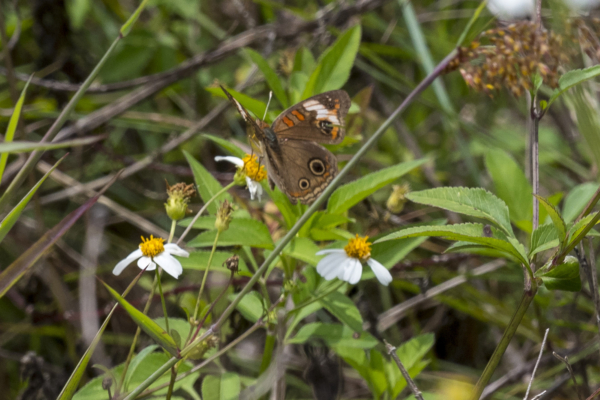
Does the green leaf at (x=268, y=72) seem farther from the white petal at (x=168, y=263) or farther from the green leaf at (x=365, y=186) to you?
the white petal at (x=168, y=263)

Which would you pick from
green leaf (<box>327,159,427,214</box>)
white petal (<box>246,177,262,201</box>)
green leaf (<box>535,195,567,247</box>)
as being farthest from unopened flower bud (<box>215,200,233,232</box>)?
green leaf (<box>535,195,567,247</box>)

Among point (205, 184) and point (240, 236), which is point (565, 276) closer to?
point (240, 236)

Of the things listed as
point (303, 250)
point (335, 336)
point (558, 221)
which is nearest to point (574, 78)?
point (558, 221)

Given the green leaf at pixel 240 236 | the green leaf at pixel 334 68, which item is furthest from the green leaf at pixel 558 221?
the green leaf at pixel 334 68

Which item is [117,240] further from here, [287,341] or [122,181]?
[287,341]

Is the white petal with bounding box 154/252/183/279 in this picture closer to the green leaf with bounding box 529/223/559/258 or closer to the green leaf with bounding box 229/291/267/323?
the green leaf with bounding box 229/291/267/323

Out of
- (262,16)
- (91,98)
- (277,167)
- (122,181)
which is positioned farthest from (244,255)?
(262,16)
